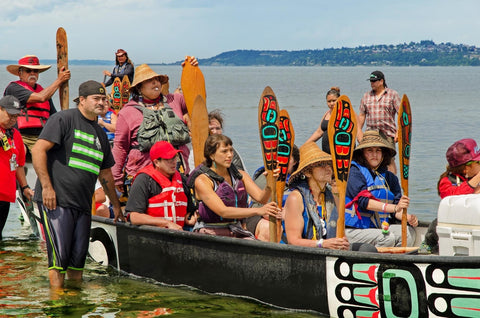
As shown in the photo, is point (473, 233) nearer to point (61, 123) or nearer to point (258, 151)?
point (61, 123)

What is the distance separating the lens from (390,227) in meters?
7.87

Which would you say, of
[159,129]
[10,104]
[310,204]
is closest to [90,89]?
[159,129]

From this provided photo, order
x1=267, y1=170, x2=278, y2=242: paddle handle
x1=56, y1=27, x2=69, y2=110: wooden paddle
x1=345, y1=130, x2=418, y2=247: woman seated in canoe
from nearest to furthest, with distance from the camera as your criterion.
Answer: x1=267, y1=170, x2=278, y2=242: paddle handle < x1=345, y1=130, x2=418, y2=247: woman seated in canoe < x1=56, y1=27, x2=69, y2=110: wooden paddle

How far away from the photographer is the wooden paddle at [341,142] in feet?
22.2

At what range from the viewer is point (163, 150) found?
7.47 metres

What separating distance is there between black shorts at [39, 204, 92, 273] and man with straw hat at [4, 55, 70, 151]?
2912mm

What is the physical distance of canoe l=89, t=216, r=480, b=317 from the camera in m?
5.89

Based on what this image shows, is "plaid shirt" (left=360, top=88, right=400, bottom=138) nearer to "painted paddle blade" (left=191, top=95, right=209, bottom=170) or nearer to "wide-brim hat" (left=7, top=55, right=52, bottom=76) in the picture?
"painted paddle blade" (left=191, top=95, right=209, bottom=170)

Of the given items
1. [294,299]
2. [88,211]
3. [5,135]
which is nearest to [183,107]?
[5,135]


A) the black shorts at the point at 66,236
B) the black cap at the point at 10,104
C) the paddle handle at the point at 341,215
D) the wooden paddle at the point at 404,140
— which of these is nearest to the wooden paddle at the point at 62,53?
the black cap at the point at 10,104

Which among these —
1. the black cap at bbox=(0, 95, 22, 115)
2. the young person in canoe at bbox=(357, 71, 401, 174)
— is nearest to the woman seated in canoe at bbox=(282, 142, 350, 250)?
the black cap at bbox=(0, 95, 22, 115)

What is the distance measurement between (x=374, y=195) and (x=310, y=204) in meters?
1.05

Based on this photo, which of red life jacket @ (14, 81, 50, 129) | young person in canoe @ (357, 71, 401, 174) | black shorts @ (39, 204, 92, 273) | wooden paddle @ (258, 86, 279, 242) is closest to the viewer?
black shorts @ (39, 204, 92, 273)

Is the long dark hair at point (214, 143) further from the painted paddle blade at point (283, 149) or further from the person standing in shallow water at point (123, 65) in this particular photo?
the person standing in shallow water at point (123, 65)
